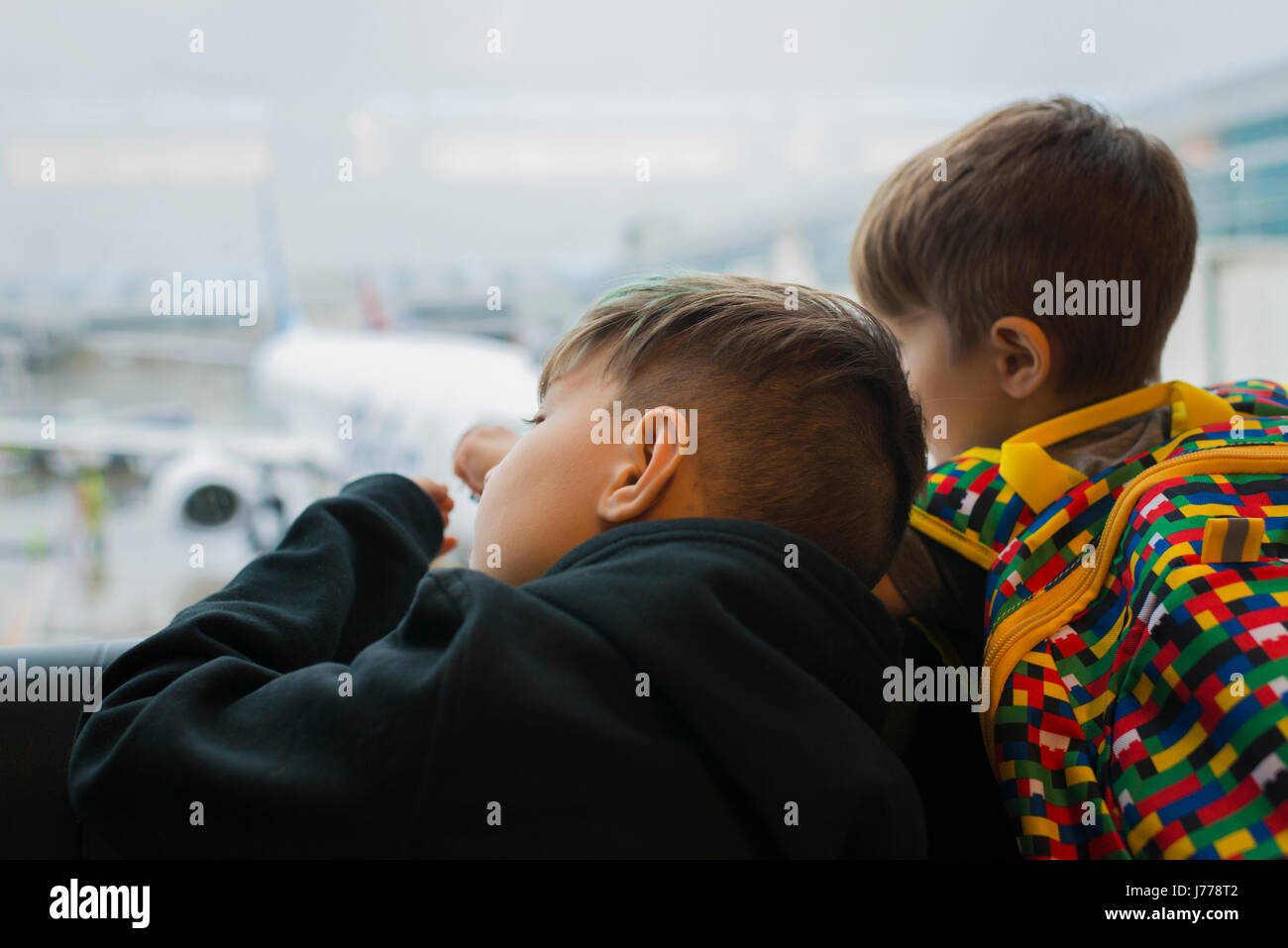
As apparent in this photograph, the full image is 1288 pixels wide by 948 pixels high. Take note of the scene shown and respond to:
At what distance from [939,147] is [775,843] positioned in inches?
21.9

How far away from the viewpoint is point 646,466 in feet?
1.51

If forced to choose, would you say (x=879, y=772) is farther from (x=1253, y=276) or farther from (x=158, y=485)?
(x=1253, y=276)

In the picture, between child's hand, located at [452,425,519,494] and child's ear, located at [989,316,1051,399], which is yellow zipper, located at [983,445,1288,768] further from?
child's hand, located at [452,425,519,494]

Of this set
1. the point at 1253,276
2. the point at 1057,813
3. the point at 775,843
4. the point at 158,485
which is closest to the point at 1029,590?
the point at 1057,813

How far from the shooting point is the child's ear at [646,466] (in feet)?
1.45

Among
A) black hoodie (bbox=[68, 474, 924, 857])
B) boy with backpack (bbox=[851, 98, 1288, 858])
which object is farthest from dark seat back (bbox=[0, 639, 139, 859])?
boy with backpack (bbox=[851, 98, 1288, 858])

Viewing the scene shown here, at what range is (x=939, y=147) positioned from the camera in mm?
705

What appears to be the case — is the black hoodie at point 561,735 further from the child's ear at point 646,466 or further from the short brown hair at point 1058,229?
the short brown hair at point 1058,229

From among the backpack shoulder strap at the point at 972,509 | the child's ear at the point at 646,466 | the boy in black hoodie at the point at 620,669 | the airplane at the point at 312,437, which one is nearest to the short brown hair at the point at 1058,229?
the backpack shoulder strap at the point at 972,509

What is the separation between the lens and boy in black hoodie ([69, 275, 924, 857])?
1.17 ft

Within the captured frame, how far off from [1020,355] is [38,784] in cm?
66

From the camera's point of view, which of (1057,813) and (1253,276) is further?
(1253,276)

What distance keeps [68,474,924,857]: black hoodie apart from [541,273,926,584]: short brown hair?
55 mm

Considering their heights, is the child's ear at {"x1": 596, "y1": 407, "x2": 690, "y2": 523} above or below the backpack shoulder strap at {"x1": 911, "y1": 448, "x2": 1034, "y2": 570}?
above
